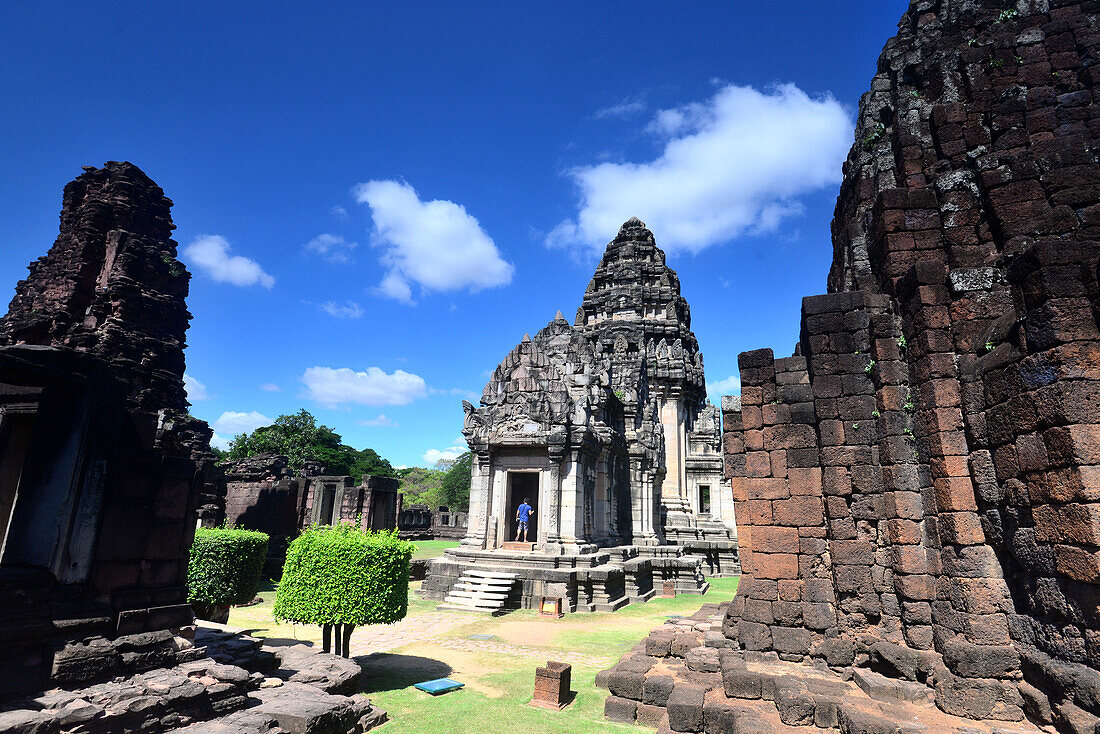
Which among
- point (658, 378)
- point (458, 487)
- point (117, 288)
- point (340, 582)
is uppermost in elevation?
point (117, 288)

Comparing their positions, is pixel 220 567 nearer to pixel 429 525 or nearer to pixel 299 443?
pixel 429 525

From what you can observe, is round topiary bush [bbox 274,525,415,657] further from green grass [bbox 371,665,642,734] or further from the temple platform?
the temple platform

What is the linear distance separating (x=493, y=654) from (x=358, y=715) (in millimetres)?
3794

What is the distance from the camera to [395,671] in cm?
820

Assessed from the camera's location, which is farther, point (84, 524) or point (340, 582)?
point (340, 582)

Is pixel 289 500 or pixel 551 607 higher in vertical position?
pixel 289 500

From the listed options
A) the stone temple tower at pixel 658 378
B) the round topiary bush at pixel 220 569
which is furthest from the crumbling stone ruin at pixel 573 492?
the round topiary bush at pixel 220 569

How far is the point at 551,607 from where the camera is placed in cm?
1329

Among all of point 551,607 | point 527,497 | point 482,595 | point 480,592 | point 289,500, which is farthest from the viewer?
point 289,500

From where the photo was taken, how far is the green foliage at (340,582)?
23.9 ft

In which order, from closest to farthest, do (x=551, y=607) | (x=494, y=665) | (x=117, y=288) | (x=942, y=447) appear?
(x=942, y=447) < (x=494, y=665) < (x=551, y=607) < (x=117, y=288)

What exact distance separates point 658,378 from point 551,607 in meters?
15.8

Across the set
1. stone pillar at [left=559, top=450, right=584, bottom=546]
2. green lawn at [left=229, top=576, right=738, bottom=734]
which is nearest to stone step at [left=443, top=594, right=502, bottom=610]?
green lawn at [left=229, top=576, right=738, bottom=734]

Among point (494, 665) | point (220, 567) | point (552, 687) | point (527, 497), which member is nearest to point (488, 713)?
point (552, 687)
